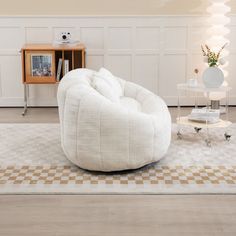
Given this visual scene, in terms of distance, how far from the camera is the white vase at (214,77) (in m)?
5.21

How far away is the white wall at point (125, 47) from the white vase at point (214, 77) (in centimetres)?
149

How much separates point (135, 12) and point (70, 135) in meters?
2.90

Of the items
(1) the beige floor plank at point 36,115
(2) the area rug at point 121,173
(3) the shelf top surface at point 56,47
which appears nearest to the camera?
(2) the area rug at point 121,173

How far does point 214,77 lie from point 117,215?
7.76 feet

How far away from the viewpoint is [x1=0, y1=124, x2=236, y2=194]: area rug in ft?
12.5

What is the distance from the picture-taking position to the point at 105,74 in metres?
5.04

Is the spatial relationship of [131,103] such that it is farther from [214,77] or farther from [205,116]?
[214,77]

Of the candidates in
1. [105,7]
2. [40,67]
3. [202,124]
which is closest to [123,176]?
[202,124]

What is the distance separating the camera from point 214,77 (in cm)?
523

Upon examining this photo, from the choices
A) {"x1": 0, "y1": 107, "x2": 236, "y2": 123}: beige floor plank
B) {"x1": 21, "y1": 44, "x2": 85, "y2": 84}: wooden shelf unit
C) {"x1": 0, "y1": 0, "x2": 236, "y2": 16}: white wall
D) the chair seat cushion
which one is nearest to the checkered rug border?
the chair seat cushion

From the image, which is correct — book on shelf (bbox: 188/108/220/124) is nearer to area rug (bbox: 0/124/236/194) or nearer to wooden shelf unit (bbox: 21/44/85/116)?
area rug (bbox: 0/124/236/194)

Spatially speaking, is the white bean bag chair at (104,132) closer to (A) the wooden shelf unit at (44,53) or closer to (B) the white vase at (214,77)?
(B) the white vase at (214,77)

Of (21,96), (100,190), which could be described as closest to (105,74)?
(100,190)

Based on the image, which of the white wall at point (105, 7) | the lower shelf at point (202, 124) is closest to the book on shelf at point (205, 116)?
the lower shelf at point (202, 124)
